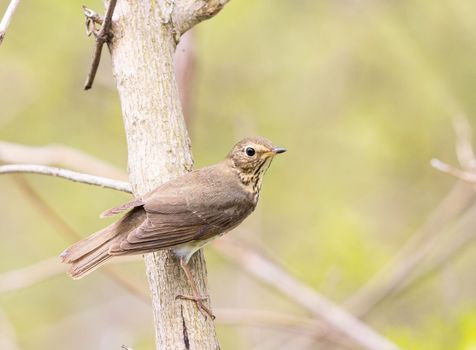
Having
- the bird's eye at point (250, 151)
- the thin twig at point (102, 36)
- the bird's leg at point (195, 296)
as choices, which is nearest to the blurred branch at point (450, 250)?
the bird's eye at point (250, 151)

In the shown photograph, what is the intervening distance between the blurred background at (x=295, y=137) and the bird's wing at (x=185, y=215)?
250cm

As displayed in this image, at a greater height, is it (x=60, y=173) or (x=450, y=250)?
(x=450, y=250)

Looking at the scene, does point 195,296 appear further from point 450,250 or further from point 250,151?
point 450,250

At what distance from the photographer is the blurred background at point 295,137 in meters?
7.94

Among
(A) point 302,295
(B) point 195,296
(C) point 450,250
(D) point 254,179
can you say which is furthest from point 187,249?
(C) point 450,250

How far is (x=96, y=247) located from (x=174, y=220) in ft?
1.37

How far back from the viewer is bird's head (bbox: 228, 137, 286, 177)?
16.0 ft

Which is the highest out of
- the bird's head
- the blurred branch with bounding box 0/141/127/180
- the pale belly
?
the blurred branch with bounding box 0/141/127/180

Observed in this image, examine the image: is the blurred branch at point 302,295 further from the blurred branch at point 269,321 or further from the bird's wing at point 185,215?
the bird's wing at point 185,215

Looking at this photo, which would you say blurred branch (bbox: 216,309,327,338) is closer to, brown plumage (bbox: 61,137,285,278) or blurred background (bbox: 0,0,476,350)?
blurred background (bbox: 0,0,476,350)

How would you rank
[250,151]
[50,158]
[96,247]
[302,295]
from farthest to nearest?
[302,295], [50,158], [250,151], [96,247]

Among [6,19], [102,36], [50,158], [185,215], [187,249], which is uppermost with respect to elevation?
[50,158]

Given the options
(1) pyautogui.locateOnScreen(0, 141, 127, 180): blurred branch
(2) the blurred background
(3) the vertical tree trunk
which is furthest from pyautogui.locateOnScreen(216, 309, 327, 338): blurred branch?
(3) the vertical tree trunk

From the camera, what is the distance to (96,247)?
4.14 meters
